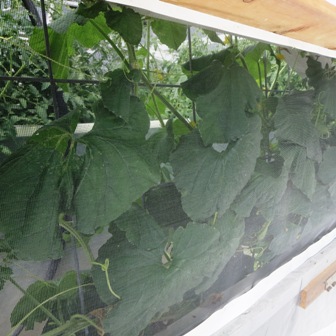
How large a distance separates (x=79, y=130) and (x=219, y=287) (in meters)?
0.44

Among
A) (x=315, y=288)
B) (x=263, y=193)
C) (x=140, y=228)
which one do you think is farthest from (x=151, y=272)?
(x=315, y=288)

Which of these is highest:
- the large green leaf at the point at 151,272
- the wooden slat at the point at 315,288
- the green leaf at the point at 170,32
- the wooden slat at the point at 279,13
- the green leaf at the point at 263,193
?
the wooden slat at the point at 279,13

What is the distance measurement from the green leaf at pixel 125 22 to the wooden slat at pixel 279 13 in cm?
13

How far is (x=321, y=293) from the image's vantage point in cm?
106

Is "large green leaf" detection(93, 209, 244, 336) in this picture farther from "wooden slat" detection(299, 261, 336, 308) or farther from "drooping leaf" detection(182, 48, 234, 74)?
"wooden slat" detection(299, 261, 336, 308)

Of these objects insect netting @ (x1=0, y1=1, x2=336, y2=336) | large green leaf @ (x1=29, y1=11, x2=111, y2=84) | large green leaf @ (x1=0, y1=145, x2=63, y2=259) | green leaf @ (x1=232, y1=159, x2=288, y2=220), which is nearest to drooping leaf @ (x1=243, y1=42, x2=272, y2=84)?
insect netting @ (x1=0, y1=1, x2=336, y2=336)

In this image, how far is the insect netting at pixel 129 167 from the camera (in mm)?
407

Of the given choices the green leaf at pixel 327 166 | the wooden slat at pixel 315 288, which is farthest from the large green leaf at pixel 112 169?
the wooden slat at pixel 315 288

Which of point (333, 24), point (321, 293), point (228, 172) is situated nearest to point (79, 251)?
point (228, 172)

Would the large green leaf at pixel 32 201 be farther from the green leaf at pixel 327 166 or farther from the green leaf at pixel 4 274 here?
the green leaf at pixel 327 166

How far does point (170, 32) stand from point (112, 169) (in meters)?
0.29

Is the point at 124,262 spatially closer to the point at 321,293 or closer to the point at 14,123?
the point at 14,123

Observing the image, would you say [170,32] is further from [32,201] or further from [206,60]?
[32,201]

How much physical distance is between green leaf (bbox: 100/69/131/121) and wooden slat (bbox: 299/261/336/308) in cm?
80
